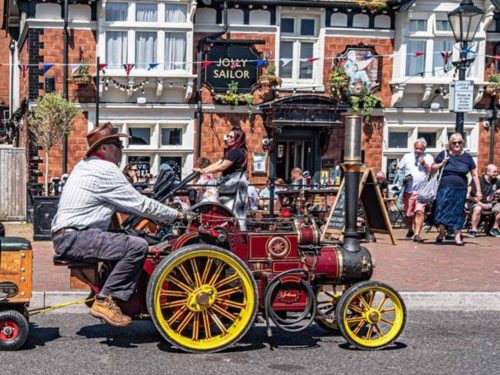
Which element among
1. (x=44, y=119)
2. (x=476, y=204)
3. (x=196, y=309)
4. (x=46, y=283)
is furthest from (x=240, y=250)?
(x=44, y=119)

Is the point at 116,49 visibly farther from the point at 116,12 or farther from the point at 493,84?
the point at 493,84

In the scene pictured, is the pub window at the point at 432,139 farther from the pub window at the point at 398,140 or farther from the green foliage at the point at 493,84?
the green foliage at the point at 493,84

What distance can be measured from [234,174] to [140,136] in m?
10.9

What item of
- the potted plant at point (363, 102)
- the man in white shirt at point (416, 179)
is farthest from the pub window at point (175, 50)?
the man in white shirt at point (416, 179)

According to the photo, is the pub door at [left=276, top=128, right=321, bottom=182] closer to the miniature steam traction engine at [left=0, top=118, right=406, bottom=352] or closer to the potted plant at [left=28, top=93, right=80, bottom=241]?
the potted plant at [left=28, top=93, right=80, bottom=241]

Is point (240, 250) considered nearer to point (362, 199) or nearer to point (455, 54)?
point (362, 199)

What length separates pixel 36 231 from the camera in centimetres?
1281

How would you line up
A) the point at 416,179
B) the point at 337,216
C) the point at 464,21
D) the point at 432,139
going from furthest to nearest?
the point at 432,139 < the point at 416,179 < the point at 464,21 < the point at 337,216

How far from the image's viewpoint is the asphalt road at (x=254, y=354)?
565cm

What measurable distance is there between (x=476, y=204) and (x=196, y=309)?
975 cm

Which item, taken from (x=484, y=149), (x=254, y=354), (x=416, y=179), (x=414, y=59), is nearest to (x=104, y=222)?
(x=254, y=354)

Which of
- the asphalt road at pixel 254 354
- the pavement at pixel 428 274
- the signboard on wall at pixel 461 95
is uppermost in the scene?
the signboard on wall at pixel 461 95

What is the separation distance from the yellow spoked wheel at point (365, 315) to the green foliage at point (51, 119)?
10641mm

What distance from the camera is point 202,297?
5.98 metres
